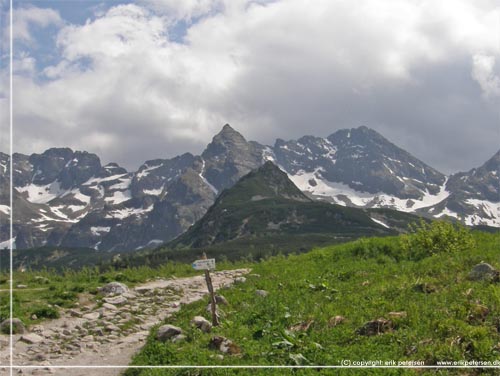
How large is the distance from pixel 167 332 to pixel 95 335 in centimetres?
405

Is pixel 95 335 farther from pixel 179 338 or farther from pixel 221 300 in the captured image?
pixel 221 300

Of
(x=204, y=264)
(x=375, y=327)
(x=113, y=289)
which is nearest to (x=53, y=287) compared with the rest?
(x=113, y=289)

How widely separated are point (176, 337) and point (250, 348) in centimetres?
339

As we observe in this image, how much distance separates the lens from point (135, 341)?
64.7 ft

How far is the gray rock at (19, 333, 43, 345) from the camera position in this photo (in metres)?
19.6

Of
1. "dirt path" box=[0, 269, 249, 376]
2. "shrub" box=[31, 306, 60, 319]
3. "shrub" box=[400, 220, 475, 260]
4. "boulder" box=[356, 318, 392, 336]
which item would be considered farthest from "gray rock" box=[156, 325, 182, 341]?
"shrub" box=[400, 220, 475, 260]

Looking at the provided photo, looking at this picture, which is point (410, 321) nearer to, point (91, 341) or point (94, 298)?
point (91, 341)

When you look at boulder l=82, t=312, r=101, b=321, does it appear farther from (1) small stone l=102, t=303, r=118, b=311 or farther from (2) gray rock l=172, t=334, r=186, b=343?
(2) gray rock l=172, t=334, r=186, b=343

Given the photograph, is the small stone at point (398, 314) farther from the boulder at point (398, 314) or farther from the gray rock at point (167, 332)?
the gray rock at point (167, 332)

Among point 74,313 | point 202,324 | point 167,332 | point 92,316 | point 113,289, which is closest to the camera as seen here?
point 167,332

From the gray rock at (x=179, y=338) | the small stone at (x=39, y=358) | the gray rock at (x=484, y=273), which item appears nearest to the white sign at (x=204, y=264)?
the gray rock at (x=179, y=338)

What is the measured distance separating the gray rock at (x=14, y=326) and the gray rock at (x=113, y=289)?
717 cm

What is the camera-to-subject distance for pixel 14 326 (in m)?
20.6

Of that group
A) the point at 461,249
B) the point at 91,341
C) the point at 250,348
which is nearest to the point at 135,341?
the point at 91,341
